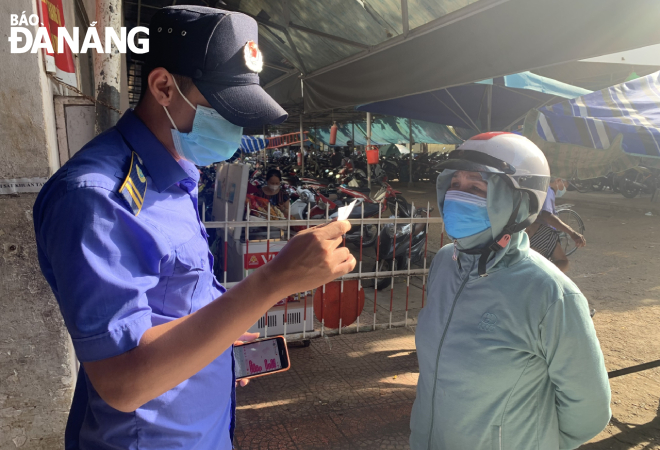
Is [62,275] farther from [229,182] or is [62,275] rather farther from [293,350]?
[229,182]

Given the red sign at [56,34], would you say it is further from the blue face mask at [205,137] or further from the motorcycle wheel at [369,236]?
the motorcycle wheel at [369,236]

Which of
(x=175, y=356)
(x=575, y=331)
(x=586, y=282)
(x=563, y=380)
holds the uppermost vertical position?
(x=175, y=356)

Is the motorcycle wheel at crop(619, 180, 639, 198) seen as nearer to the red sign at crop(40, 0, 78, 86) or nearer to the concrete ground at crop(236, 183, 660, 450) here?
the concrete ground at crop(236, 183, 660, 450)

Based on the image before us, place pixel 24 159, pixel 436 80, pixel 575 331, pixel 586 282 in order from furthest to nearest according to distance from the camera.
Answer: pixel 586 282 < pixel 436 80 < pixel 24 159 < pixel 575 331

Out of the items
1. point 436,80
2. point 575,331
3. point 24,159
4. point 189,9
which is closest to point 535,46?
point 436,80

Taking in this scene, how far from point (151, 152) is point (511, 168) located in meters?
1.27

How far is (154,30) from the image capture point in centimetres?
109

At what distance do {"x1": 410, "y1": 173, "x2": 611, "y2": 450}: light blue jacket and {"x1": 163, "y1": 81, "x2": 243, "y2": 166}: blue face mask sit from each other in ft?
3.41

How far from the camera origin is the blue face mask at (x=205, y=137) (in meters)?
1.11

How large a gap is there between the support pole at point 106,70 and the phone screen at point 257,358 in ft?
4.76

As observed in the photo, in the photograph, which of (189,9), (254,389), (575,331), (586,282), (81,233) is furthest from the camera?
(586,282)

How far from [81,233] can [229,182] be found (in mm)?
4349

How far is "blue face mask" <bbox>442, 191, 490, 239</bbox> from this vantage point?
1697mm

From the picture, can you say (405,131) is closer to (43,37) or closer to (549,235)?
(549,235)
